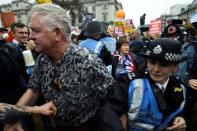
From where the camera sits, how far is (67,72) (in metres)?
2.05

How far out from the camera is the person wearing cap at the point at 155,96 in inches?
87.4

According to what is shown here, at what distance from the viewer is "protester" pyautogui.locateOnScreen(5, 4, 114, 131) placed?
201 centimetres

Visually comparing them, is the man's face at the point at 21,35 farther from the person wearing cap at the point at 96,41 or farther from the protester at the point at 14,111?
the protester at the point at 14,111

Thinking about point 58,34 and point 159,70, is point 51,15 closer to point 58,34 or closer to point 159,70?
point 58,34

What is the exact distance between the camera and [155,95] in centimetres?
227

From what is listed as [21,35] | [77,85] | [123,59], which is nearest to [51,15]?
[77,85]

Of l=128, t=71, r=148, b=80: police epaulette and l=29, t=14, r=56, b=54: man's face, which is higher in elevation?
l=29, t=14, r=56, b=54: man's face

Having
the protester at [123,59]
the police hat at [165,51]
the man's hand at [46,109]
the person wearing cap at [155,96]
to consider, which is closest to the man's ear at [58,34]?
the man's hand at [46,109]

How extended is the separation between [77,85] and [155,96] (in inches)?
24.3

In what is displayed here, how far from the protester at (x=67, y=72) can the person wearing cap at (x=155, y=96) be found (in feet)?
0.48

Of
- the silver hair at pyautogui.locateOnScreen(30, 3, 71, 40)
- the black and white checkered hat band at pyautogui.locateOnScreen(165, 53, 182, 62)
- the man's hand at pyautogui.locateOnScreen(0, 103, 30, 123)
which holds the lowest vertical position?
the man's hand at pyautogui.locateOnScreen(0, 103, 30, 123)

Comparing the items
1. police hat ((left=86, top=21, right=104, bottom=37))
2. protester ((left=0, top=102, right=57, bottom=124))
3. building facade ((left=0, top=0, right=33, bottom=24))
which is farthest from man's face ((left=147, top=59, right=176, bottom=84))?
building facade ((left=0, top=0, right=33, bottom=24))

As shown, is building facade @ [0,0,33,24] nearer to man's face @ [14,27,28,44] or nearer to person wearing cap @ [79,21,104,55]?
man's face @ [14,27,28,44]

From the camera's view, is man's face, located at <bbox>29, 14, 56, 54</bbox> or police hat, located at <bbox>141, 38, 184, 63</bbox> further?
police hat, located at <bbox>141, 38, 184, 63</bbox>
